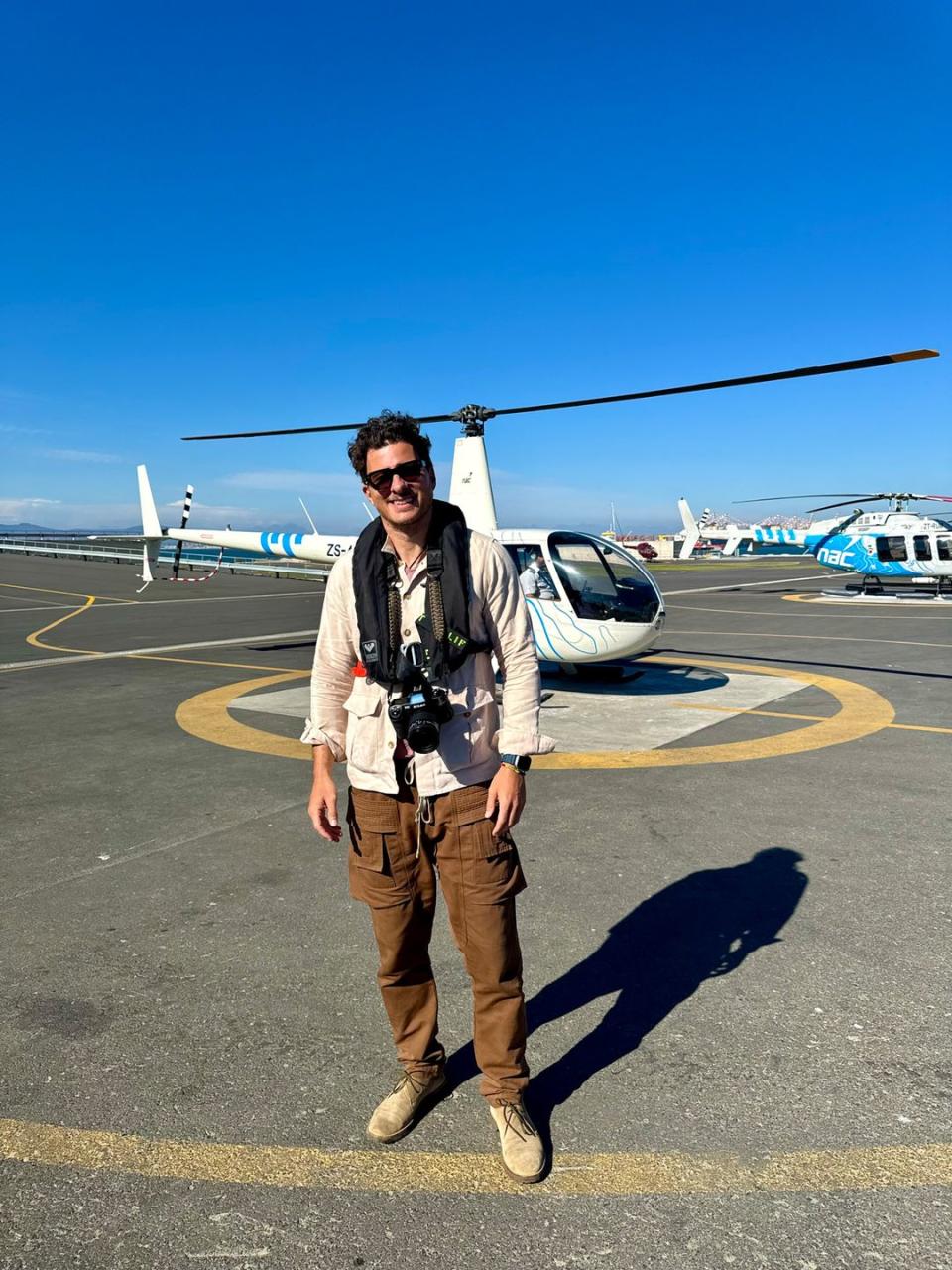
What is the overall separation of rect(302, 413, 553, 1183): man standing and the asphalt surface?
1.04 feet

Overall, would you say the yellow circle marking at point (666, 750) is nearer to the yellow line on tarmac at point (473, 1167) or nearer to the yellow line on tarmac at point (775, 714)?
the yellow line on tarmac at point (775, 714)

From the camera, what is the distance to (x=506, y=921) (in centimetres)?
290

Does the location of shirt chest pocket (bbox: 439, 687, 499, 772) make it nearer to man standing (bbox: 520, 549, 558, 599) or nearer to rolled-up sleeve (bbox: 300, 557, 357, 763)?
rolled-up sleeve (bbox: 300, 557, 357, 763)

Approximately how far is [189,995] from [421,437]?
8.54 feet

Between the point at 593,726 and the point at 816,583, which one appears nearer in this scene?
the point at 593,726

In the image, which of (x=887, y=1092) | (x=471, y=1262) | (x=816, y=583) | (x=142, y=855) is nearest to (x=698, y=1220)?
(x=471, y=1262)

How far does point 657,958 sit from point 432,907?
1476 mm

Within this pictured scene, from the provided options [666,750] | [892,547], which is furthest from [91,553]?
[666,750]

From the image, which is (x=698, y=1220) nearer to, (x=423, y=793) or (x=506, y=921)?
(x=506, y=921)

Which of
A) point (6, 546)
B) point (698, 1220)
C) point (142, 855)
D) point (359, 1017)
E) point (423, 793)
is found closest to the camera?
point (698, 1220)

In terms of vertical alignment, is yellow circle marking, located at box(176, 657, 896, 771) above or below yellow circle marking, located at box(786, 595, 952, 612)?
above

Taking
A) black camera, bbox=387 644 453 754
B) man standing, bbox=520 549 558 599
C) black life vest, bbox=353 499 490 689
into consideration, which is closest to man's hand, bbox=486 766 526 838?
black camera, bbox=387 644 453 754

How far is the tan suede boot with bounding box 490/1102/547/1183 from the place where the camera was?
2631 mm

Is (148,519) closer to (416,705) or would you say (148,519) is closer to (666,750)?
(666,750)
